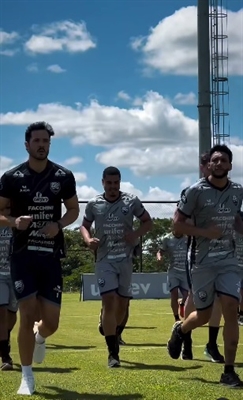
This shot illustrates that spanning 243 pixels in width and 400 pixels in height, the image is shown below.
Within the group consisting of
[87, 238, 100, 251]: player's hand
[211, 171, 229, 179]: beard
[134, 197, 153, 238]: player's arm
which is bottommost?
[87, 238, 100, 251]: player's hand

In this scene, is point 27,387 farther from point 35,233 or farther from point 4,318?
point 4,318

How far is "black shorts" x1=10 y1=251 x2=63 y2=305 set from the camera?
278 inches

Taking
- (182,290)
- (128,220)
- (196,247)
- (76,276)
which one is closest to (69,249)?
(76,276)

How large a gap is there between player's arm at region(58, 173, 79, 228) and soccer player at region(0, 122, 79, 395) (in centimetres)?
2

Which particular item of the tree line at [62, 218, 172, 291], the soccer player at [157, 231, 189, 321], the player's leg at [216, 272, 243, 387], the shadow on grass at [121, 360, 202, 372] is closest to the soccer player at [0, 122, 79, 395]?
the player's leg at [216, 272, 243, 387]

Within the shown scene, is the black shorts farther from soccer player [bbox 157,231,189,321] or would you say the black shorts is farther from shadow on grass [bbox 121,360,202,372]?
soccer player [bbox 157,231,189,321]

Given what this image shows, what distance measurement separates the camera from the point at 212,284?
7.82 metres

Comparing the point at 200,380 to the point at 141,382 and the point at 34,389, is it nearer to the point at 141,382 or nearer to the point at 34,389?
the point at 141,382

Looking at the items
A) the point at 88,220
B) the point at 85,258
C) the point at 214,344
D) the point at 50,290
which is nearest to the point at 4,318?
the point at 88,220

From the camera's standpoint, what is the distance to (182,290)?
13.6 m

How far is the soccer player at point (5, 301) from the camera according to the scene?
9.33 metres

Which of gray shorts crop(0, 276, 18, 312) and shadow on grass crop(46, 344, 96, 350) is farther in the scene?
shadow on grass crop(46, 344, 96, 350)

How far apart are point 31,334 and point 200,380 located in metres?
1.77


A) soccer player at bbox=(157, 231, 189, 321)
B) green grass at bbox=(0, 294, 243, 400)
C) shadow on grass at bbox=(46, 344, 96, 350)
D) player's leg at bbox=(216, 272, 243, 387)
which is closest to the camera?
green grass at bbox=(0, 294, 243, 400)
